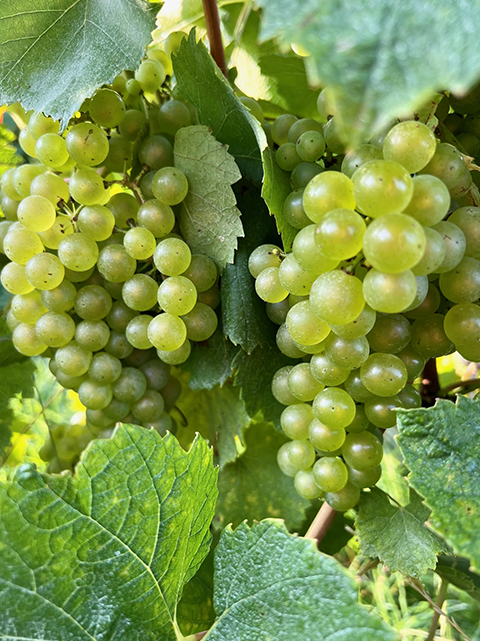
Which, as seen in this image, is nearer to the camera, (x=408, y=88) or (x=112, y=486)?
(x=408, y=88)

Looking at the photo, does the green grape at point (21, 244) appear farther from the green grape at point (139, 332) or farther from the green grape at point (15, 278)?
the green grape at point (139, 332)

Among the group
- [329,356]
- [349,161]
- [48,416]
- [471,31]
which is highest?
[471,31]

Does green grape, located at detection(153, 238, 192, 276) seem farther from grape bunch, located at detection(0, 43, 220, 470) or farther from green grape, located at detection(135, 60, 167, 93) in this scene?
green grape, located at detection(135, 60, 167, 93)

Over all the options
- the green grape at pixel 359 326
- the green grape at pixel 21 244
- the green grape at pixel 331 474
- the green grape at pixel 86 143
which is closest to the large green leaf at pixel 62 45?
the green grape at pixel 86 143

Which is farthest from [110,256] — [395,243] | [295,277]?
[395,243]

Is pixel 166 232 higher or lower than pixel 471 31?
lower

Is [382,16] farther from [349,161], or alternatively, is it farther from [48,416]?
[48,416]

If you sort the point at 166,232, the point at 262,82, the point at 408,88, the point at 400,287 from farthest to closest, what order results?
the point at 262,82, the point at 166,232, the point at 400,287, the point at 408,88

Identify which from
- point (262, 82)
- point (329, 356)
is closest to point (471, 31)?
point (329, 356)

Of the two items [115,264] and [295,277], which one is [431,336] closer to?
[295,277]
